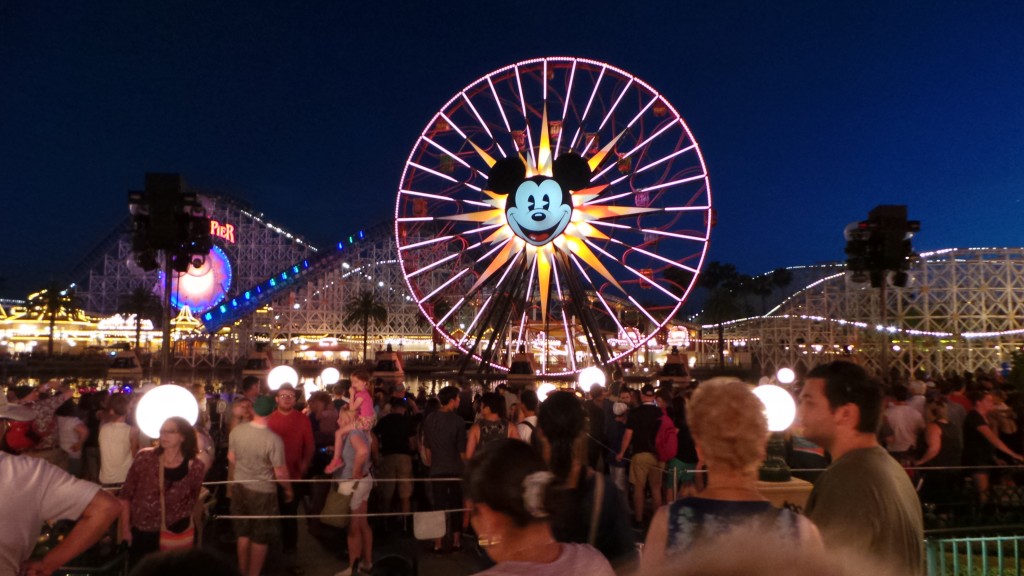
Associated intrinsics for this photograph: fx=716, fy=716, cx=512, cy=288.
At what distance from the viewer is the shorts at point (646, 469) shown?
8461mm

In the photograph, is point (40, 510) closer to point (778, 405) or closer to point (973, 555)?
point (778, 405)

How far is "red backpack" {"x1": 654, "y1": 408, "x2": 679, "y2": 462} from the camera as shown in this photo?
831 centimetres

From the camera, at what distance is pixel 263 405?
6012 mm

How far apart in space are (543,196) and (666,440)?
33.7ft

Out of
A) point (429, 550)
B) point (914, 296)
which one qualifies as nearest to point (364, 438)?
point (429, 550)

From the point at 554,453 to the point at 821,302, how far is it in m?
42.1

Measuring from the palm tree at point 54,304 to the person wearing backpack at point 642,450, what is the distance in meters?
58.6

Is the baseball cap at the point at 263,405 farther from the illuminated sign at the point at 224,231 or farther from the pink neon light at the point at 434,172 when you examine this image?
the illuminated sign at the point at 224,231

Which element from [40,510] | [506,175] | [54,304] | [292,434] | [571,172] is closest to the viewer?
[40,510]

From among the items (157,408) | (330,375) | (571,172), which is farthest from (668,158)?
(157,408)

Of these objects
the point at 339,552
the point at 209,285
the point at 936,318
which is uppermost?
the point at 209,285

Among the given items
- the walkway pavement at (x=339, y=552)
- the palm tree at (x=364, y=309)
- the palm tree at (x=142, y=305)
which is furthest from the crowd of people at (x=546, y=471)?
the palm tree at (x=142, y=305)

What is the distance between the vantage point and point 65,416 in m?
7.74

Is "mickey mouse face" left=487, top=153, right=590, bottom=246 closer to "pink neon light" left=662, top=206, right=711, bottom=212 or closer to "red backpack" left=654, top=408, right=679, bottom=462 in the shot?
"pink neon light" left=662, top=206, right=711, bottom=212
